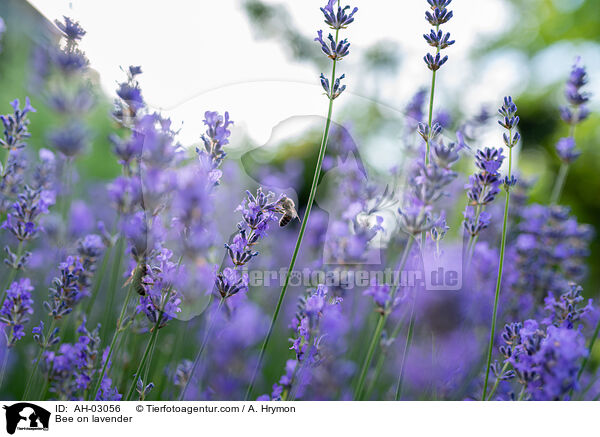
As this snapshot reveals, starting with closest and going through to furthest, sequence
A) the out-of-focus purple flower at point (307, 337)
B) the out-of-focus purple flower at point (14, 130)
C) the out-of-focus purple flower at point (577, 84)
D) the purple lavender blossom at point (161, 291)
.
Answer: the purple lavender blossom at point (161, 291), the out-of-focus purple flower at point (307, 337), the out-of-focus purple flower at point (14, 130), the out-of-focus purple flower at point (577, 84)

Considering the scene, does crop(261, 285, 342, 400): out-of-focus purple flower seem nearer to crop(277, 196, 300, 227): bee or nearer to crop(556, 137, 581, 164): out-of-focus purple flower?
crop(277, 196, 300, 227): bee

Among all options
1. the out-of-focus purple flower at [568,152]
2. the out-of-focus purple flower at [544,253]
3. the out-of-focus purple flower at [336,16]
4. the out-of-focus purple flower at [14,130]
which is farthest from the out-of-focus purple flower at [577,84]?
the out-of-focus purple flower at [14,130]

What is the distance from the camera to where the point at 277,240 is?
1958mm

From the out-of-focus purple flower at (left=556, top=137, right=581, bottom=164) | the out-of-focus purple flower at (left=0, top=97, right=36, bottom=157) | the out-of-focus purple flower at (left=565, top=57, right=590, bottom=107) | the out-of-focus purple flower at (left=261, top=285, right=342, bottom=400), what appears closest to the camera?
the out-of-focus purple flower at (left=261, top=285, right=342, bottom=400)

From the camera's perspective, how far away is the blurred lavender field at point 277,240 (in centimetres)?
89

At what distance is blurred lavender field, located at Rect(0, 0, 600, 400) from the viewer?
2.91 ft

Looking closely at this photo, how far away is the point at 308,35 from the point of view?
179 cm

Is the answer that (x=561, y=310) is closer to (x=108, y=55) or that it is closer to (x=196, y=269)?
(x=196, y=269)

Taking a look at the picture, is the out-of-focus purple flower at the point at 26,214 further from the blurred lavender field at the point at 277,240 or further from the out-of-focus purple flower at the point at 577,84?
the out-of-focus purple flower at the point at 577,84
